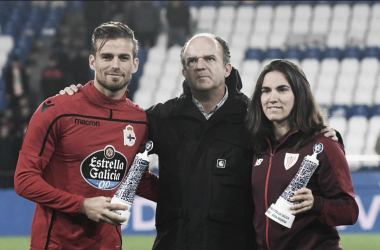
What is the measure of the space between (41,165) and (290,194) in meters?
1.51

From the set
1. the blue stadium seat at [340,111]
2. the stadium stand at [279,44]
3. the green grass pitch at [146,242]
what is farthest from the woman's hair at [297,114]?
the blue stadium seat at [340,111]

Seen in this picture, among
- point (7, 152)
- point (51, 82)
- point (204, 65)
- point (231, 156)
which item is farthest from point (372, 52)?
point (231, 156)

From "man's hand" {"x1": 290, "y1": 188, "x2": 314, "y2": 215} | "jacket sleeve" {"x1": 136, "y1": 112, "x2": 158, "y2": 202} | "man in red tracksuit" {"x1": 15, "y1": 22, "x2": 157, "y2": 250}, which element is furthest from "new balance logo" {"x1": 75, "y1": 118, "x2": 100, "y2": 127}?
"man's hand" {"x1": 290, "y1": 188, "x2": 314, "y2": 215}

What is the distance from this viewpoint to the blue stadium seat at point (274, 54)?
13.7 m

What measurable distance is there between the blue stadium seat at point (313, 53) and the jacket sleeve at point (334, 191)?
10780mm

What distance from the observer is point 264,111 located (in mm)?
3463

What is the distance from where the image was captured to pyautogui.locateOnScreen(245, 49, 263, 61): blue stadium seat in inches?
550

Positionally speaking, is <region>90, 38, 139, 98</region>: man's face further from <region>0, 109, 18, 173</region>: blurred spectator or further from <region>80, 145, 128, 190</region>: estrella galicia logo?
<region>0, 109, 18, 173</region>: blurred spectator

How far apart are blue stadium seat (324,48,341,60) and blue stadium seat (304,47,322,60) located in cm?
17

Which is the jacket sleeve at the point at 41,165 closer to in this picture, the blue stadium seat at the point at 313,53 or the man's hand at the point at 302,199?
the man's hand at the point at 302,199

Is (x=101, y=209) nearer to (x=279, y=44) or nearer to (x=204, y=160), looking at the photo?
(x=204, y=160)

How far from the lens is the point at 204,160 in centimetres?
361

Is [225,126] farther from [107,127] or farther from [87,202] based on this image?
[87,202]

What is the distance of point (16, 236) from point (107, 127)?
539cm
